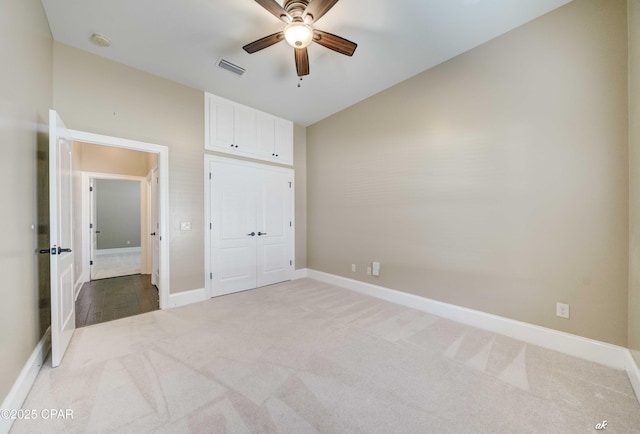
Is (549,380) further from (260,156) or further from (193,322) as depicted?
(260,156)

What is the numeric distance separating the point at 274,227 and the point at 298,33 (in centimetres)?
306

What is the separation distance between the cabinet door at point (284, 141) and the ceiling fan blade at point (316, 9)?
2502mm

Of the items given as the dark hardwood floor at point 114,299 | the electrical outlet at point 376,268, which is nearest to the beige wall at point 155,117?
the dark hardwood floor at point 114,299

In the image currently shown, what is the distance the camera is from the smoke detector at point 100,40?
2.51 m

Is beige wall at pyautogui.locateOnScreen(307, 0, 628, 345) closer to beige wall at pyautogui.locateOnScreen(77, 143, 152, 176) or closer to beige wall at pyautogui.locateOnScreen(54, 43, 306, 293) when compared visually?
beige wall at pyautogui.locateOnScreen(54, 43, 306, 293)

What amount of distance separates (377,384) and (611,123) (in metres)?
2.80

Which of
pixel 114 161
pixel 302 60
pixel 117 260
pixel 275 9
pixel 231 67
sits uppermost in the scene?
pixel 231 67

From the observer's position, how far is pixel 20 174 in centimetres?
174

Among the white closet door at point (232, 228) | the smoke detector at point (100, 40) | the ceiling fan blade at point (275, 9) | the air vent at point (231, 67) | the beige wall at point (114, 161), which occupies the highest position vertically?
the smoke detector at point (100, 40)

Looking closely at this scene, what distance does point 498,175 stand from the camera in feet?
8.49

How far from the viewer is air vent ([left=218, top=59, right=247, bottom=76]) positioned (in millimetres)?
2945

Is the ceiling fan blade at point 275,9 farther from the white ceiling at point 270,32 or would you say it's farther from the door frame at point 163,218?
the door frame at point 163,218

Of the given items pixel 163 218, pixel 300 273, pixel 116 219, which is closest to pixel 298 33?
pixel 163 218

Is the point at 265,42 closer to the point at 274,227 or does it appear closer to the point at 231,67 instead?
the point at 231,67
